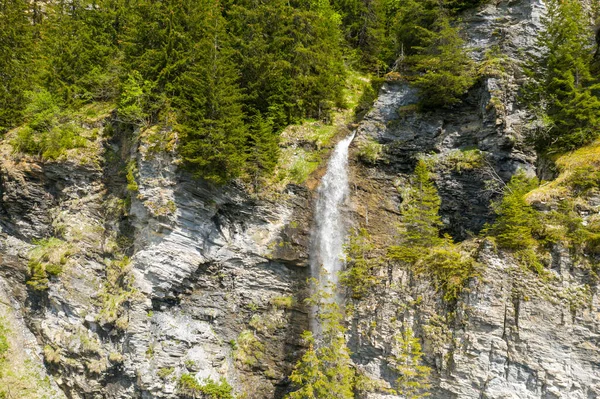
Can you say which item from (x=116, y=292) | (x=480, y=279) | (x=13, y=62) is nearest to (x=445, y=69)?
(x=480, y=279)

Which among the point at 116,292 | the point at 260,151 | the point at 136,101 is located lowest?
the point at 116,292

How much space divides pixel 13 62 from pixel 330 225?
20.5 metres

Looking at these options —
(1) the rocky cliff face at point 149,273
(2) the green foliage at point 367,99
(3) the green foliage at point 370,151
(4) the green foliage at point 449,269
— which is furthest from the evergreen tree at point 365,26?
(4) the green foliage at point 449,269

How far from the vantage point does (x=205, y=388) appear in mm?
16875

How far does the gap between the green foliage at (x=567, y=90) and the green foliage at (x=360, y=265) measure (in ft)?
30.1

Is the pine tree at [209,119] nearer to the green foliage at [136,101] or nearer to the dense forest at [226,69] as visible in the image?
the dense forest at [226,69]

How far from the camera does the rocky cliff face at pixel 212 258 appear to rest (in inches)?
627

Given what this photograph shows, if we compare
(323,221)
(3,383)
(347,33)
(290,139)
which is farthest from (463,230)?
(3,383)

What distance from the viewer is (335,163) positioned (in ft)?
70.5

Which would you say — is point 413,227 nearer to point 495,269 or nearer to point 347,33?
point 495,269

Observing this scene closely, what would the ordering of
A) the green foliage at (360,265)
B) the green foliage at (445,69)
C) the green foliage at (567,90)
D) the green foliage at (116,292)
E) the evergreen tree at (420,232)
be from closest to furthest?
the green foliage at (567,90), the evergreen tree at (420,232), the green foliage at (360,265), the green foliage at (116,292), the green foliage at (445,69)

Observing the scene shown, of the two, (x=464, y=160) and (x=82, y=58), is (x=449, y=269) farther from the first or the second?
(x=82, y=58)

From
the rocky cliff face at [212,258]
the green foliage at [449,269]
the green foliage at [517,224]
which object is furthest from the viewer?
the rocky cliff face at [212,258]

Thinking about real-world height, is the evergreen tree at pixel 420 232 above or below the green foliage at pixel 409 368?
above
